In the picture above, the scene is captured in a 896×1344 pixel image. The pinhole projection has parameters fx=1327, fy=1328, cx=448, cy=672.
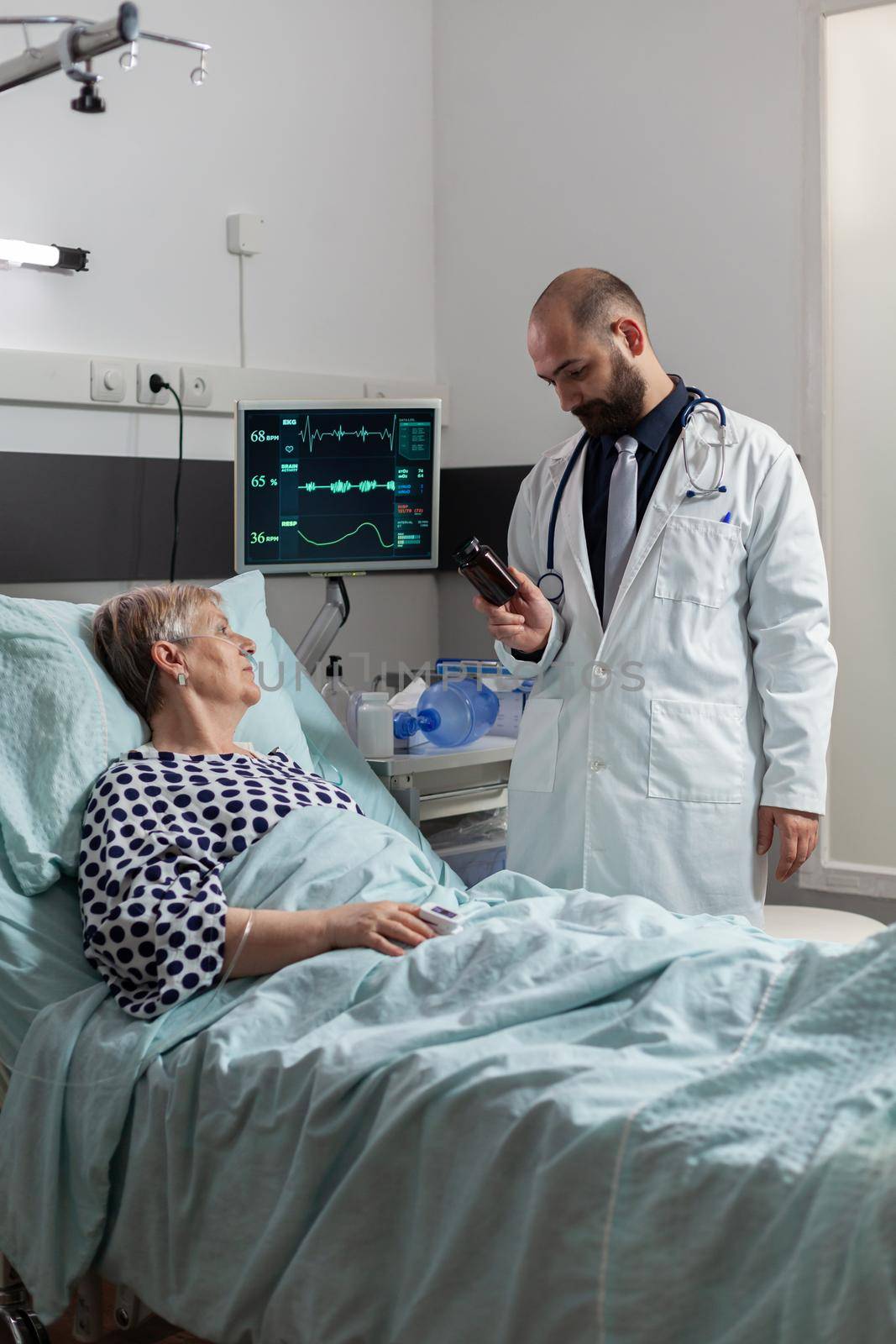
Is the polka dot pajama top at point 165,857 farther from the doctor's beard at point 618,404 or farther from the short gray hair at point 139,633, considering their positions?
the doctor's beard at point 618,404

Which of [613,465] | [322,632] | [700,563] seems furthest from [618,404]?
[322,632]

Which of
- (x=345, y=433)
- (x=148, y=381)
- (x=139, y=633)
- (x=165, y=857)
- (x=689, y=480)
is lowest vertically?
(x=165, y=857)

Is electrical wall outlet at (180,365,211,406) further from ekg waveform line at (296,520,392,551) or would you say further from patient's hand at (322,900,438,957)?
patient's hand at (322,900,438,957)

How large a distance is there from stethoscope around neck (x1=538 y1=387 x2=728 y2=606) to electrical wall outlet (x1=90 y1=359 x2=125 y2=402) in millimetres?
912

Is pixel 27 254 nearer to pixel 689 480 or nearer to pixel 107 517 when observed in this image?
pixel 107 517

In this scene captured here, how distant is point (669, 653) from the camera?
203 centimetres

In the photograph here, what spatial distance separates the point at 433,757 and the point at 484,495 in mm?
1121

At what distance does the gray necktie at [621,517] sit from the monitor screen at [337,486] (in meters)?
0.58

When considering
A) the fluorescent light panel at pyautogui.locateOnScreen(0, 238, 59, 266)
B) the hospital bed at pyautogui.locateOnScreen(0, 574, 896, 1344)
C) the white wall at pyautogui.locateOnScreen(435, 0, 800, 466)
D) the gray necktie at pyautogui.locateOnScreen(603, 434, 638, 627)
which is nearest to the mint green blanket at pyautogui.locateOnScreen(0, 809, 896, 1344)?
the hospital bed at pyautogui.locateOnScreen(0, 574, 896, 1344)

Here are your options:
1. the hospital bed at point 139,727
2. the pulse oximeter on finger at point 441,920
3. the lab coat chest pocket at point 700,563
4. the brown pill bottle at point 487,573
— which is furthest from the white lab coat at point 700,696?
the pulse oximeter on finger at point 441,920

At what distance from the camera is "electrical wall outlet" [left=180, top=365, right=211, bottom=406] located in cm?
269

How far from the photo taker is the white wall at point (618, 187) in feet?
9.37

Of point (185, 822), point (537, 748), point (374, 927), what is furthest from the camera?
point (537, 748)

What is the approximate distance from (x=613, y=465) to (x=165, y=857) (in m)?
0.99
